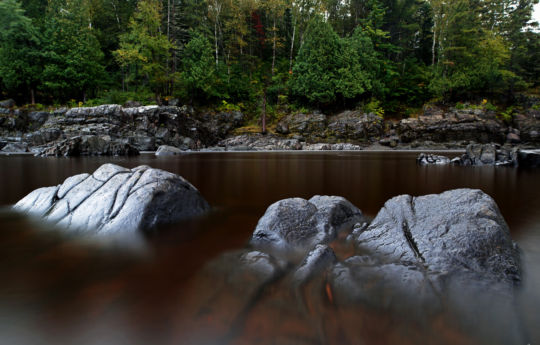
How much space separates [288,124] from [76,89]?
24.0 m

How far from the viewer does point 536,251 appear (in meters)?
2.93

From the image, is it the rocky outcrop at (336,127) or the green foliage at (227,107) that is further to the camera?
the green foliage at (227,107)

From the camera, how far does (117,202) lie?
3.78m

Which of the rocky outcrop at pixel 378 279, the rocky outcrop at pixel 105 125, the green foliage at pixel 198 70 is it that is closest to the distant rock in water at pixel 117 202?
the rocky outcrop at pixel 378 279

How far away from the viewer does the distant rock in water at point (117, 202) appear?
3582 millimetres

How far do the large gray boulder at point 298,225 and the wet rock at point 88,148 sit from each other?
2117cm

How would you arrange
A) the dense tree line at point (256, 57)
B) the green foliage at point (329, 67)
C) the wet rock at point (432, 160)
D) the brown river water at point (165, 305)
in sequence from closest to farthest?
the brown river water at point (165, 305) → the wet rock at point (432, 160) → the dense tree line at point (256, 57) → the green foliage at point (329, 67)

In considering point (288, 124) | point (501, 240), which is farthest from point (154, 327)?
point (288, 124)

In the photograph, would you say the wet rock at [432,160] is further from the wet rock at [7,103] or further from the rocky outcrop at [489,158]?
the wet rock at [7,103]

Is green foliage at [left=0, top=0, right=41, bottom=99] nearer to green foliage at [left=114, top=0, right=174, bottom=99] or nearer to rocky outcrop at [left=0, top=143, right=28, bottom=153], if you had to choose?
green foliage at [left=114, top=0, right=174, bottom=99]

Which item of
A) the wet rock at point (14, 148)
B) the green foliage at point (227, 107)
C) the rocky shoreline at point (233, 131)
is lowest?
the wet rock at point (14, 148)

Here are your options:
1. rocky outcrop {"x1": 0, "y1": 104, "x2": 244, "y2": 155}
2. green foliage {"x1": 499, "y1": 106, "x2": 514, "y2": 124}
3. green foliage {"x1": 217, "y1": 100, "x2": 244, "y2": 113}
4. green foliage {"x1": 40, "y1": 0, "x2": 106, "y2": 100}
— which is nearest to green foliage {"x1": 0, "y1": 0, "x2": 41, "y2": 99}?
green foliage {"x1": 40, "y1": 0, "x2": 106, "y2": 100}

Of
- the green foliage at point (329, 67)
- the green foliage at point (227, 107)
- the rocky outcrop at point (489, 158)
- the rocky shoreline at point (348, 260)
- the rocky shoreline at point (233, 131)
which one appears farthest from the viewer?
Answer: the green foliage at point (227, 107)

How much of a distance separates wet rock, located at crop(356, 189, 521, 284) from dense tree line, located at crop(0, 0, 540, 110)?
96.6 feet
